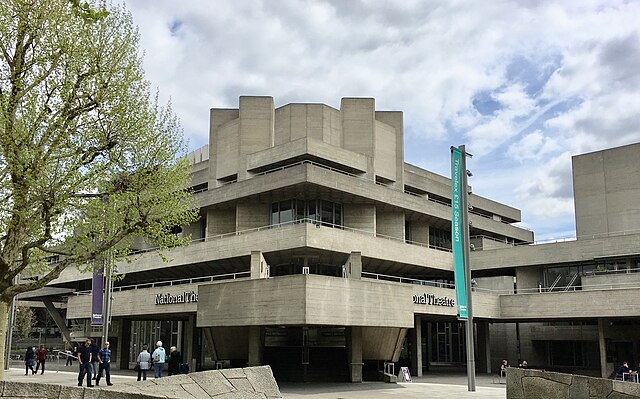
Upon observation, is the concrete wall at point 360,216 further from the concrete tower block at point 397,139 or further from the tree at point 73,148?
the tree at point 73,148

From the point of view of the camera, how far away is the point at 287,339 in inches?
1469

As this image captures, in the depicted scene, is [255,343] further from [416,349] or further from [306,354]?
[416,349]

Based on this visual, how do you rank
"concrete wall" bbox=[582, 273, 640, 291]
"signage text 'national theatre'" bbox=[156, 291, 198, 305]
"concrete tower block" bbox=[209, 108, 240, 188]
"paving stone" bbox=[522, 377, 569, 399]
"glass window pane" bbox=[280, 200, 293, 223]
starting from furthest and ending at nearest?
1. "concrete tower block" bbox=[209, 108, 240, 188]
2. "glass window pane" bbox=[280, 200, 293, 223]
3. "concrete wall" bbox=[582, 273, 640, 291]
4. "signage text 'national theatre'" bbox=[156, 291, 198, 305]
5. "paving stone" bbox=[522, 377, 569, 399]

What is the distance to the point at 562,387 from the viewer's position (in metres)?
14.0

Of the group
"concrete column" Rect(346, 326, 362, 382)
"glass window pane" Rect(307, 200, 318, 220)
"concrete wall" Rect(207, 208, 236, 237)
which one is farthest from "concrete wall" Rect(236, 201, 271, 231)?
"concrete column" Rect(346, 326, 362, 382)

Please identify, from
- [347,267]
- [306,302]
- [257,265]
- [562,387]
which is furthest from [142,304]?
[562,387]

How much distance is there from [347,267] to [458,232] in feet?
29.9

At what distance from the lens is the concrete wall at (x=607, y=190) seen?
51.0 m

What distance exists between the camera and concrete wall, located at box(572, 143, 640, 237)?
167 ft

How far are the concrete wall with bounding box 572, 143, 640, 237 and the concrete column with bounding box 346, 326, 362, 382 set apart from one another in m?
30.1

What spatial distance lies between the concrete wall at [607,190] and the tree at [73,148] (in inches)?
1675

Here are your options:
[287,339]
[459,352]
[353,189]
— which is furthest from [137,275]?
[459,352]

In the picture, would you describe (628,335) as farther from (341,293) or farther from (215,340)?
(215,340)

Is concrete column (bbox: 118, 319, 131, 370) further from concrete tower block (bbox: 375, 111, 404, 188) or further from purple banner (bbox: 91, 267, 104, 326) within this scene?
concrete tower block (bbox: 375, 111, 404, 188)
